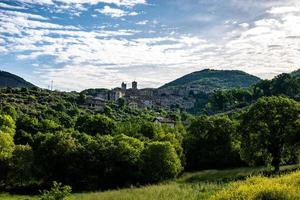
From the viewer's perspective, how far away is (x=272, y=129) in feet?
174

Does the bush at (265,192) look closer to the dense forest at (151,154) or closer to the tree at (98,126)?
the dense forest at (151,154)

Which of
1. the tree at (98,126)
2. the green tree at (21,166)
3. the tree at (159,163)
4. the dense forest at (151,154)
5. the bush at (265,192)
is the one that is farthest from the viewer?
the tree at (98,126)

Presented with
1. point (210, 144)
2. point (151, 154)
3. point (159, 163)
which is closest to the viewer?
point (159, 163)

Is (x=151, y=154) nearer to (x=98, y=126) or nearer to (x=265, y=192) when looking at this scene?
(x=98, y=126)

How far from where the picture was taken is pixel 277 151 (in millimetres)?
53125

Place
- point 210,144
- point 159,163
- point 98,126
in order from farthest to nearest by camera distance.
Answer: point 98,126, point 210,144, point 159,163

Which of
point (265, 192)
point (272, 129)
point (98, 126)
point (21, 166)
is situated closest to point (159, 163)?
point (272, 129)

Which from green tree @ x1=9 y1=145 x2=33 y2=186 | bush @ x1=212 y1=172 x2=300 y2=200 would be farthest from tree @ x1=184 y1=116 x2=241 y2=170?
bush @ x1=212 y1=172 x2=300 y2=200

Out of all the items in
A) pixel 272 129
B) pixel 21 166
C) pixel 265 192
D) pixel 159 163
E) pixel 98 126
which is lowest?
pixel 21 166

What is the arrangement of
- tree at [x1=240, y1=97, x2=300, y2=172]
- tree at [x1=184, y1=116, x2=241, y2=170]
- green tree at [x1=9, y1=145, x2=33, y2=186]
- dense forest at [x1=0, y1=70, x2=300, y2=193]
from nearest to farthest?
tree at [x1=240, y1=97, x2=300, y2=172] < dense forest at [x1=0, y1=70, x2=300, y2=193] < green tree at [x1=9, y1=145, x2=33, y2=186] < tree at [x1=184, y1=116, x2=241, y2=170]

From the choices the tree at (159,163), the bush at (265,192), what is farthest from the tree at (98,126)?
the bush at (265,192)

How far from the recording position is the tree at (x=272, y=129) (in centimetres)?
5241

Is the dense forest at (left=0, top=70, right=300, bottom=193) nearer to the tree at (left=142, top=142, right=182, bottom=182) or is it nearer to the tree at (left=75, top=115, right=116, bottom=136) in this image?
the tree at (left=142, top=142, right=182, bottom=182)

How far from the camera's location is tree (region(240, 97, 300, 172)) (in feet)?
172
